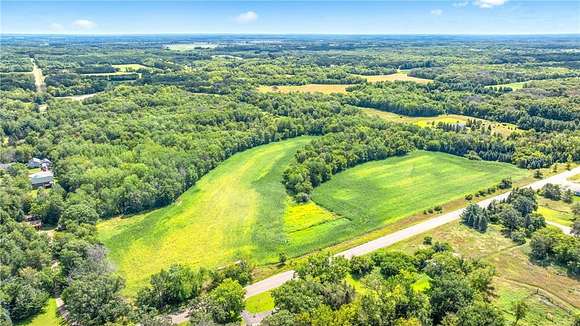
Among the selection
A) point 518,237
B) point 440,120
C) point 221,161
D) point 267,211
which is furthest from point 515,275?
point 440,120

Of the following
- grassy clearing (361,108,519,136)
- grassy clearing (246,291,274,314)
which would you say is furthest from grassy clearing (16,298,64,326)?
grassy clearing (361,108,519,136)

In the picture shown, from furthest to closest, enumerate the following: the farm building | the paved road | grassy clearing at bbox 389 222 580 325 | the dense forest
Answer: the farm building
the paved road
grassy clearing at bbox 389 222 580 325
the dense forest

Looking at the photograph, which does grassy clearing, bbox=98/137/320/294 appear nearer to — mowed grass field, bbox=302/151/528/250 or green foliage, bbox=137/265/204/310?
green foliage, bbox=137/265/204/310

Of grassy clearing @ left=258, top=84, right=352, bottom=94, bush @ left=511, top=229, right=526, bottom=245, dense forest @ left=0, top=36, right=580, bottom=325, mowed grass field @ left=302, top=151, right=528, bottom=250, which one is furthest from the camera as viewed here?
grassy clearing @ left=258, top=84, right=352, bottom=94

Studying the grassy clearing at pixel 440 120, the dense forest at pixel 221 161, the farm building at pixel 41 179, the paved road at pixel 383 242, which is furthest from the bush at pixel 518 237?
the farm building at pixel 41 179

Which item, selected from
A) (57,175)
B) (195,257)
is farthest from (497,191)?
(57,175)

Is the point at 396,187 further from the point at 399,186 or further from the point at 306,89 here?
the point at 306,89

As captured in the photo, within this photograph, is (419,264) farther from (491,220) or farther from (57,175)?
(57,175)
